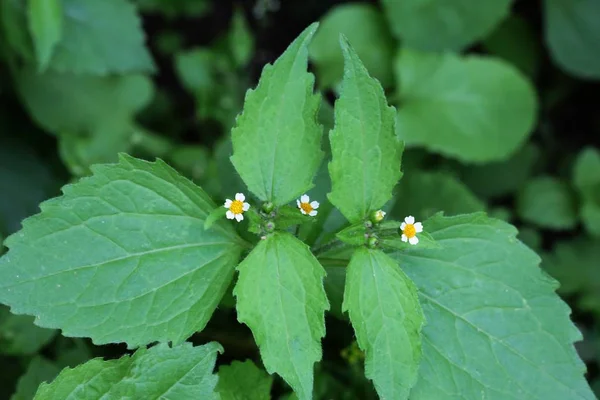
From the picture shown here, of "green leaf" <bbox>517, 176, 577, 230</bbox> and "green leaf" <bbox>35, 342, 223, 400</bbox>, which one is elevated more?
"green leaf" <bbox>517, 176, 577, 230</bbox>

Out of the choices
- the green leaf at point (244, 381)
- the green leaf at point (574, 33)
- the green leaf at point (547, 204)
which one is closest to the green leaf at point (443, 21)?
the green leaf at point (574, 33)

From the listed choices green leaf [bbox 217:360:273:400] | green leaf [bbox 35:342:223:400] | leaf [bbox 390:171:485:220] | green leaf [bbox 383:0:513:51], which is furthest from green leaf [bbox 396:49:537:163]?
green leaf [bbox 35:342:223:400]

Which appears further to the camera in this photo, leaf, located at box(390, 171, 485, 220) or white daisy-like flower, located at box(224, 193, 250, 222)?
leaf, located at box(390, 171, 485, 220)

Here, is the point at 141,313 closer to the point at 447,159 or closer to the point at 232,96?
the point at 232,96

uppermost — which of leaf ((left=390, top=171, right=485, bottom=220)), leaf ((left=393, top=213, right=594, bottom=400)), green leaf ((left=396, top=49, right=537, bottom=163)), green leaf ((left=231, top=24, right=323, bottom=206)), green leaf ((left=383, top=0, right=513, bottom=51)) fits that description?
green leaf ((left=383, top=0, right=513, bottom=51))

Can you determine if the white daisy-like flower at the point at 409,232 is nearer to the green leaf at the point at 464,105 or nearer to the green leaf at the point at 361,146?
the green leaf at the point at 361,146

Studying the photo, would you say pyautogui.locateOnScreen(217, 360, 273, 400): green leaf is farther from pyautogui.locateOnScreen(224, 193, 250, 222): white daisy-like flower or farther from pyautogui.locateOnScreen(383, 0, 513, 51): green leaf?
pyautogui.locateOnScreen(383, 0, 513, 51): green leaf
